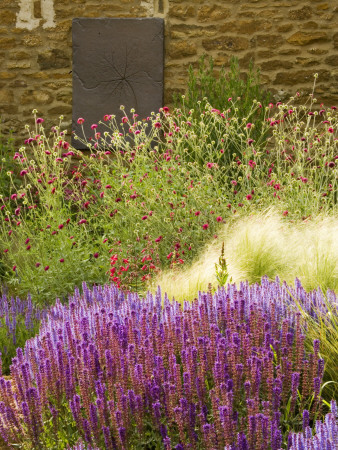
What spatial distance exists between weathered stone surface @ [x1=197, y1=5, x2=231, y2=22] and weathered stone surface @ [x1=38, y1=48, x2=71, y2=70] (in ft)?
5.46

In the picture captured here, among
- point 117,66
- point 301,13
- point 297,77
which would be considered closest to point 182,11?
point 117,66

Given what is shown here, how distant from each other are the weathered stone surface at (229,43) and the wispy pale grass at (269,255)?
3666 mm

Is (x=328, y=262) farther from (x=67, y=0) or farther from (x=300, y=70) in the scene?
(x=67, y=0)

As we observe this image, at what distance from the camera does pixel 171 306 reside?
9.24 feet

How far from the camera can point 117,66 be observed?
7988 millimetres

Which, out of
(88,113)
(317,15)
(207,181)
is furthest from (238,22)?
(207,181)

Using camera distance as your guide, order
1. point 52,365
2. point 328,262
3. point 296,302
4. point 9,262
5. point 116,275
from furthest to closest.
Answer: point 9,262, point 116,275, point 328,262, point 296,302, point 52,365

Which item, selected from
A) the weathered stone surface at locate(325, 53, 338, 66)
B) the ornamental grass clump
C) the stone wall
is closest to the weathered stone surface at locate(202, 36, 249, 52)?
the stone wall

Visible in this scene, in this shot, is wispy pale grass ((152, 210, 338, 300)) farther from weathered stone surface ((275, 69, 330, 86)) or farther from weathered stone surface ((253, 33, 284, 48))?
weathered stone surface ((253, 33, 284, 48))

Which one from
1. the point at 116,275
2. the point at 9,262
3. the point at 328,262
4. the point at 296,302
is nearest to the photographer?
the point at 296,302

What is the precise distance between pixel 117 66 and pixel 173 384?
6284mm

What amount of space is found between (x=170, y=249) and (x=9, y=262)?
6.71ft

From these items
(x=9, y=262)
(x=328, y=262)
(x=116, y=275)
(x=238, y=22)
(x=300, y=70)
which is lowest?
(x=9, y=262)

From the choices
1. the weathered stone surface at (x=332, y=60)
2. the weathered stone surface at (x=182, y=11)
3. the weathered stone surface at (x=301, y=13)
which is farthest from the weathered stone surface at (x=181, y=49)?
the weathered stone surface at (x=332, y=60)
